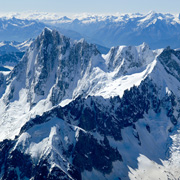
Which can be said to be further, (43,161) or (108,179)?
(108,179)

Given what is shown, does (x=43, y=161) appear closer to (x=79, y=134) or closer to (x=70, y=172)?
(x=70, y=172)

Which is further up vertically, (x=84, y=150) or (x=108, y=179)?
(x=84, y=150)

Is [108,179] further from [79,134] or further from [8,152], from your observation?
[8,152]

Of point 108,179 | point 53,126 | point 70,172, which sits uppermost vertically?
point 53,126

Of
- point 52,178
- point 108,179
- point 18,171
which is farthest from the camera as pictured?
point 108,179

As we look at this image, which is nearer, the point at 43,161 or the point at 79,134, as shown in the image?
the point at 43,161

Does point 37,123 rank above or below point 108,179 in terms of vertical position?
above

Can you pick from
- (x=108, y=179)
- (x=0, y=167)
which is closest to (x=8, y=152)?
(x=0, y=167)

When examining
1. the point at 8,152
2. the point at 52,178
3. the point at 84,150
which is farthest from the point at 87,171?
the point at 8,152

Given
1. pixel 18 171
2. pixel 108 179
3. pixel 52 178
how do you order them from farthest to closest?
pixel 108 179 → pixel 18 171 → pixel 52 178
